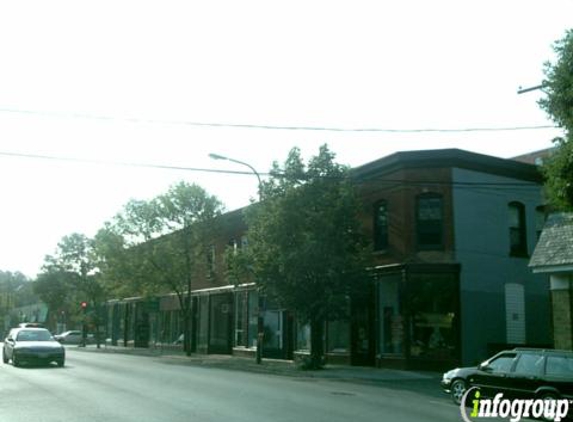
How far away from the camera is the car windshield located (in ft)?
89.7

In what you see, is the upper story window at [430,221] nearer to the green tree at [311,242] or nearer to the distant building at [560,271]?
the green tree at [311,242]

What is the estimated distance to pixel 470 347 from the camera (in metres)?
26.1

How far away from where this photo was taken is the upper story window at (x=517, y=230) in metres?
28.4

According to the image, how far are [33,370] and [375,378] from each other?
11.8 metres

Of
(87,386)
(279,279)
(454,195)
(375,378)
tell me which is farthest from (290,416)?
(454,195)

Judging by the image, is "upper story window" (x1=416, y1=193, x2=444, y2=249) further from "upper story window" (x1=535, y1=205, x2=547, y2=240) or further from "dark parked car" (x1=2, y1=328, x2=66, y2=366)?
"dark parked car" (x1=2, y1=328, x2=66, y2=366)

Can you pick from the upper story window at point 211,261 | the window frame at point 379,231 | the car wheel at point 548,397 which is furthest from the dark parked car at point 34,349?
the car wheel at point 548,397

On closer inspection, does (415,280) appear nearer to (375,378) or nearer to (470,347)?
A: (470,347)

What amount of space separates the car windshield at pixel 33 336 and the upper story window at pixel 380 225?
13685 millimetres

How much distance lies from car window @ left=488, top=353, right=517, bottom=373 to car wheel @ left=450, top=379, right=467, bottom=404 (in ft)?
3.07

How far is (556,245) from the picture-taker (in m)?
21.2

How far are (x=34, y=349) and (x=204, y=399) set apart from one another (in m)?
13.0

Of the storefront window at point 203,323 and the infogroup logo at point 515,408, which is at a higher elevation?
the storefront window at point 203,323

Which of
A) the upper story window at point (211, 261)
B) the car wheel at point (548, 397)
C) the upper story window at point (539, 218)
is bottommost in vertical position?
the car wheel at point (548, 397)
